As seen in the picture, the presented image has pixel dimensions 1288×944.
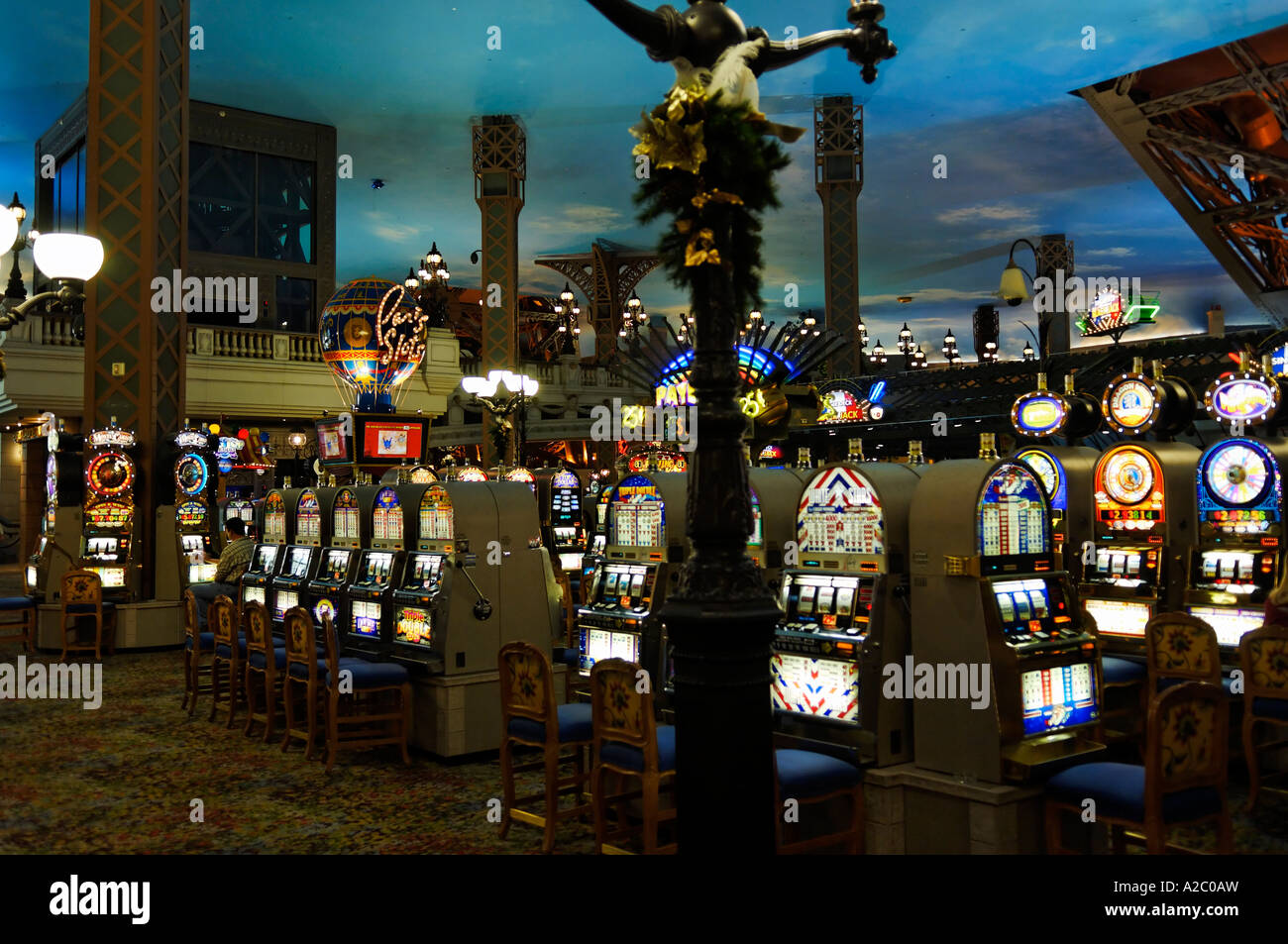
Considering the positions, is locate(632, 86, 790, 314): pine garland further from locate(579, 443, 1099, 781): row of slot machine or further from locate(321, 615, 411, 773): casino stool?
locate(321, 615, 411, 773): casino stool

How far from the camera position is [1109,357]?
692 inches

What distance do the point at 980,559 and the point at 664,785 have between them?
5.76ft

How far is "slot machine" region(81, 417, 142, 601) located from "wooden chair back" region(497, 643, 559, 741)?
806 cm

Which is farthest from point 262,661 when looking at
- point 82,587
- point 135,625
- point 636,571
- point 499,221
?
point 499,221

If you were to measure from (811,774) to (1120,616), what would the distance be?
4454mm

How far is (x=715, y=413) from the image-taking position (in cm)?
282

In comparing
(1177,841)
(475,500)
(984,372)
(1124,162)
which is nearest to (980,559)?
(1177,841)

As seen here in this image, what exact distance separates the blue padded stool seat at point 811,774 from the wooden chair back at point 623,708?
1.80 feet

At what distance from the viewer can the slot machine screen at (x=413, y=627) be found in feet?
22.8

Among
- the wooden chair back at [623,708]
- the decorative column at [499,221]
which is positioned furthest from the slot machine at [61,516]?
the wooden chair back at [623,708]

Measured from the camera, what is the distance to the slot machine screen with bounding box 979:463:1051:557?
4559 millimetres

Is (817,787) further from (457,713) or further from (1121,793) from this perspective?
(457,713)

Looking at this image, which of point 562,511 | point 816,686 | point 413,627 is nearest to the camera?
point 816,686
